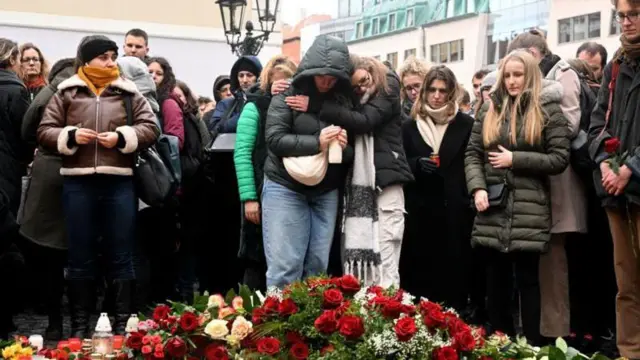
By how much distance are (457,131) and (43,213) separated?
2.89m

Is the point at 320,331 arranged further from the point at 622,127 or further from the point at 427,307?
the point at 622,127

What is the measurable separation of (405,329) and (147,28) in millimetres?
22942

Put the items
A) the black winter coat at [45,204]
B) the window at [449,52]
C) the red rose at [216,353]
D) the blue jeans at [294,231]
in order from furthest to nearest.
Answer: the window at [449,52], the black winter coat at [45,204], the blue jeans at [294,231], the red rose at [216,353]

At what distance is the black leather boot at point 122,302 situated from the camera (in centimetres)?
752

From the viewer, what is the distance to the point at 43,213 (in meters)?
7.80

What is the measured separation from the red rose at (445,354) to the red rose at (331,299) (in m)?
0.41

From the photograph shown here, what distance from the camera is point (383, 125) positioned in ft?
24.7

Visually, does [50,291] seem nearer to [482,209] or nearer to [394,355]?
[482,209]

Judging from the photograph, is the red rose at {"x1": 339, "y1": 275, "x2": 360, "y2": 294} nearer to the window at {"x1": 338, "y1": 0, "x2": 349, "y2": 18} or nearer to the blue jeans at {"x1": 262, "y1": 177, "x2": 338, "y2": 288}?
the blue jeans at {"x1": 262, "y1": 177, "x2": 338, "y2": 288}

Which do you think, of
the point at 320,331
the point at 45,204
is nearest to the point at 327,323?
the point at 320,331

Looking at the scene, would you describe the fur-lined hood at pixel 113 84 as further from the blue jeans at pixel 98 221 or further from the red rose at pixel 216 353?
Result: the red rose at pixel 216 353

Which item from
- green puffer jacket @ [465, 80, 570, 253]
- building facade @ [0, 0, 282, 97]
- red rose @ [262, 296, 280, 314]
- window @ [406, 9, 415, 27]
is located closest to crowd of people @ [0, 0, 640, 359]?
green puffer jacket @ [465, 80, 570, 253]

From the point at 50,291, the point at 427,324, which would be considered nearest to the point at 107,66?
the point at 50,291

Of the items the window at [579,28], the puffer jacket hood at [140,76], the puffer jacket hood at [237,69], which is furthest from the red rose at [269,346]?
the window at [579,28]
